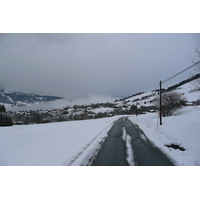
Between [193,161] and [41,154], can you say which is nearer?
[193,161]

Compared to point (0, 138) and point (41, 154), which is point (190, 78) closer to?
point (41, 154)

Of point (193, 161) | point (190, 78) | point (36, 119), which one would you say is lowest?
point (36, 119)

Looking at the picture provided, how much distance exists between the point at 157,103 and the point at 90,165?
110 feet

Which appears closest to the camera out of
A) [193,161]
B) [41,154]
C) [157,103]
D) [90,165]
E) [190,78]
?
[90,165]

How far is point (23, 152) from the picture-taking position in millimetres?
5637

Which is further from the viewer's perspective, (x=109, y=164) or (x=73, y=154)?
(x=73, y=154)

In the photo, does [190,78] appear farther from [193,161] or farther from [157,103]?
[157,103]

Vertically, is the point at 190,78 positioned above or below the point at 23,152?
above

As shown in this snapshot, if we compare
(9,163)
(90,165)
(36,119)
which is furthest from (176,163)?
(36,119)

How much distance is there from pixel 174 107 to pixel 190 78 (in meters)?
20.5

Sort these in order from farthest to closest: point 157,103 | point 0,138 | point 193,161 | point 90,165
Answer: point 157,103, point 0,138, point 193,161, point 90,165

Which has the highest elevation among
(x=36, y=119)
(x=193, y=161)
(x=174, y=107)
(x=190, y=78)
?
(x=190, y=78)

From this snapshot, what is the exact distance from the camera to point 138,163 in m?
4.80

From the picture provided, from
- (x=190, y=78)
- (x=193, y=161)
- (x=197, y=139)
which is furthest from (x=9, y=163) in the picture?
(x=190, y=78)
